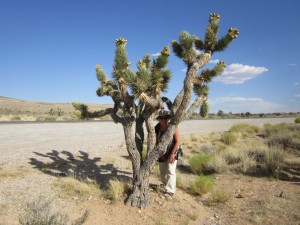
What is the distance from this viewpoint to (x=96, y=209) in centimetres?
637

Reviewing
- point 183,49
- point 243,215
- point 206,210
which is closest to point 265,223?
point 243,215

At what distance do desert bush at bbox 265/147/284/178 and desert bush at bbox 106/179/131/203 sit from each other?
4.54 meters

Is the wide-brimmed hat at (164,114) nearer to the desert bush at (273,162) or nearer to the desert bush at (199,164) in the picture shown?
the desert bush at (199,164)

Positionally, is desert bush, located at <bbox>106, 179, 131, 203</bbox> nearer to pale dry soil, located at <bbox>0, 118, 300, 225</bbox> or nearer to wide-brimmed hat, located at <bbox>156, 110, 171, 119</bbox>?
pale dry soil, located at <bbox>0, 118, 300, 225</bbox>

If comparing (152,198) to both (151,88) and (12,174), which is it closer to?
(151,88)

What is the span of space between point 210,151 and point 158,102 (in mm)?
6837

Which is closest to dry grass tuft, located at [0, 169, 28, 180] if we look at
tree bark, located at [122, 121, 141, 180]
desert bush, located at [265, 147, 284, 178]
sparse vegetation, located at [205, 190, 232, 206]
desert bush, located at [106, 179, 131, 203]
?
desert bush, located at [106, 179, 131, 203]

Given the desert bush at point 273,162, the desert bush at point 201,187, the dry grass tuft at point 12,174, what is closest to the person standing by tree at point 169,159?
the desert bush at point 201,187

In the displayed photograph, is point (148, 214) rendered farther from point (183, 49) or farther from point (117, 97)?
point (183, 49)

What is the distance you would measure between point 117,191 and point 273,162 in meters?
5.53

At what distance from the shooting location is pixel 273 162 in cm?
1000

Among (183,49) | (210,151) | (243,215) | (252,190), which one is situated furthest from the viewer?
(210,151)

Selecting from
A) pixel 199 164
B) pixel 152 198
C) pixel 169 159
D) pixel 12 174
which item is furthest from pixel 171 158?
pixel 12 174

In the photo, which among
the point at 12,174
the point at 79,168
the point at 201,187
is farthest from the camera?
the point at 79,168
